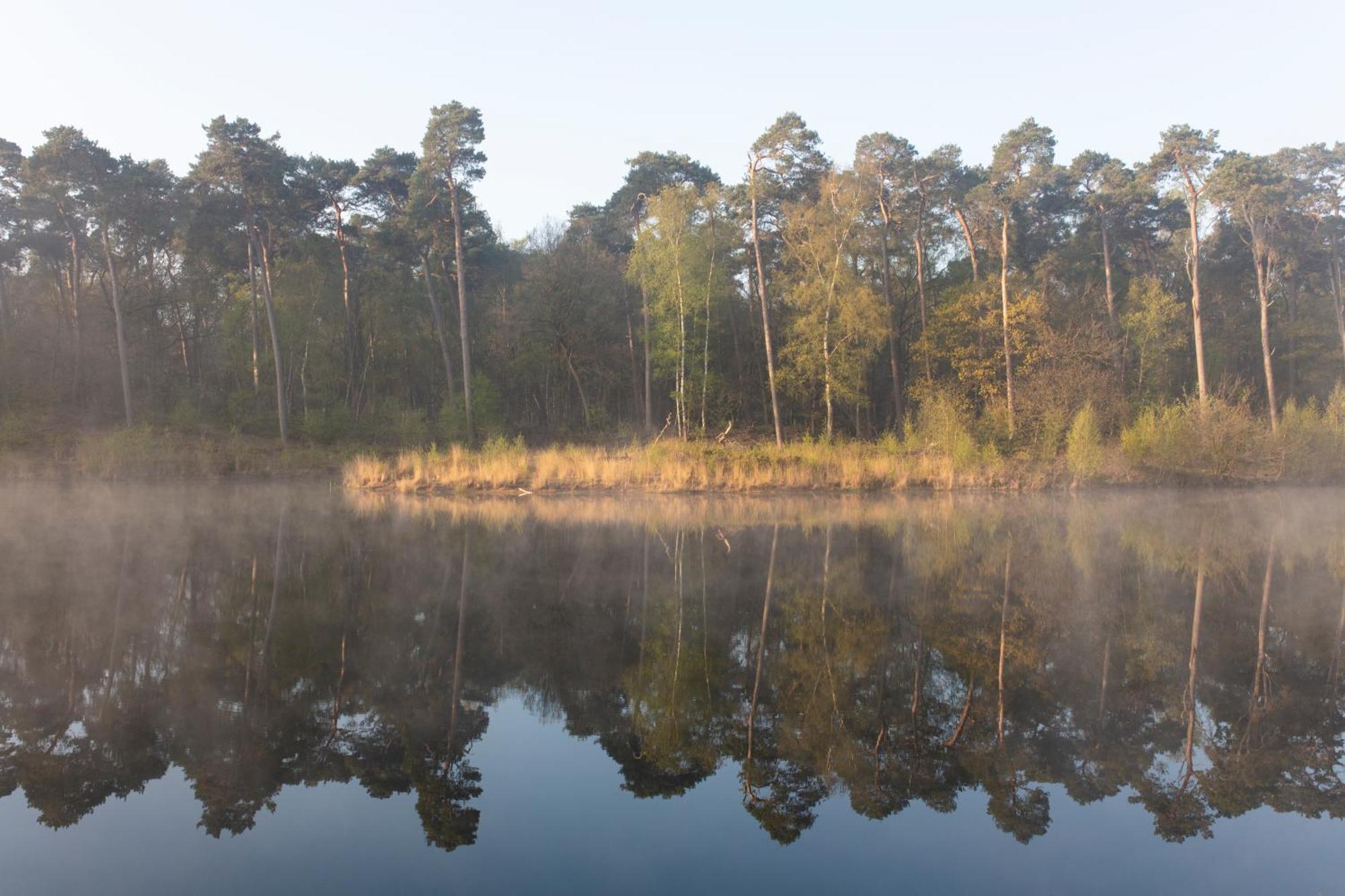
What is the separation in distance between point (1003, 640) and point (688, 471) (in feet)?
50.3

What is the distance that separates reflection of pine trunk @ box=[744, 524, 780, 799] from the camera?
4824 mm

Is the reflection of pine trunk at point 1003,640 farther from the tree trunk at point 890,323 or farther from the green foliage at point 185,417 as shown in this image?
the green foliage at point 185,417

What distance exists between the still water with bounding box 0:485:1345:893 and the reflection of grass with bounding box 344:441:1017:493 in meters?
11.2

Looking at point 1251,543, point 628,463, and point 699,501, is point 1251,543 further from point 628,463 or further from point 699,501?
point 628,463

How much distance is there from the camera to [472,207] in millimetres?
33312

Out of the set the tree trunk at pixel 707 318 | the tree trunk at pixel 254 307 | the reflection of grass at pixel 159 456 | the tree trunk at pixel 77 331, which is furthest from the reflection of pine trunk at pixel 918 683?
the tree trunk at pixel 77 331

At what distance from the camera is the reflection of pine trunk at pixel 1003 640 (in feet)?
17.5

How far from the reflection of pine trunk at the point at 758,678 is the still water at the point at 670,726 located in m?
0.04

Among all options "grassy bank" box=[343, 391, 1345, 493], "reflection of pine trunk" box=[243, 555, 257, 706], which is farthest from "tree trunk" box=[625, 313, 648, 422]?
"reflection of pine trunk" box=[243, 555, 257, 706]

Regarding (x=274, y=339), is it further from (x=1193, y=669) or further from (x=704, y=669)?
(x=1193, y=669)

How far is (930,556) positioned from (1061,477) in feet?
45.7

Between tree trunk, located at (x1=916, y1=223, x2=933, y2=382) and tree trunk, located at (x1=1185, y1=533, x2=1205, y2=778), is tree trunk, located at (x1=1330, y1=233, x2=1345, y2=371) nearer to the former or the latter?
tree trunk, located at (x1=916, y1=223, x2=933, y2=382)

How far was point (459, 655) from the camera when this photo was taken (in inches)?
276

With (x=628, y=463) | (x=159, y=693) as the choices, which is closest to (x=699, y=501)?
(x=628, y=463)
